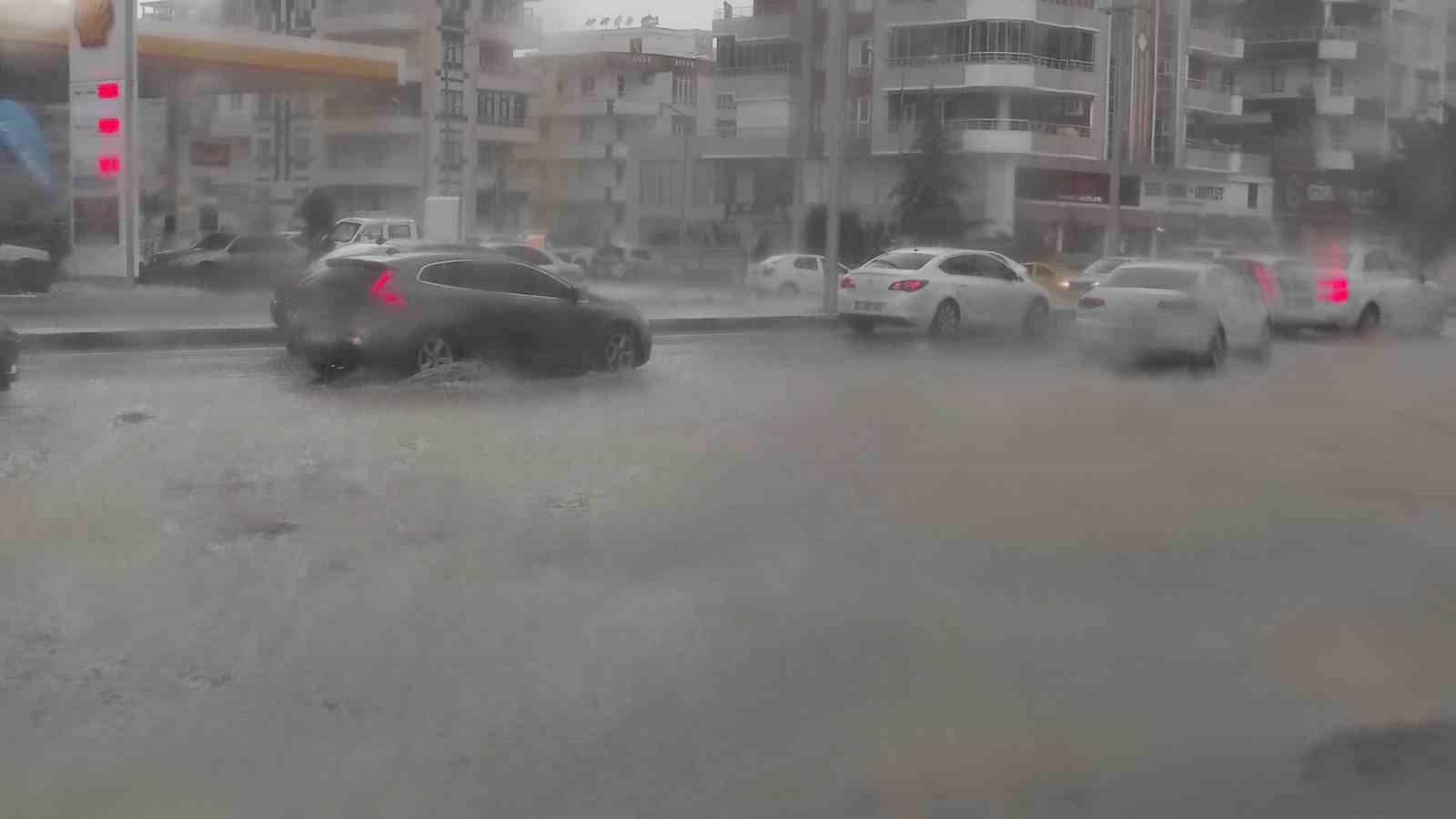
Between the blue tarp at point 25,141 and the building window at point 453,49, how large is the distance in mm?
2088

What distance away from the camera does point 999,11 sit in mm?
21781

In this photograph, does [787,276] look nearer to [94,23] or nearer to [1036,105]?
[1036,105]

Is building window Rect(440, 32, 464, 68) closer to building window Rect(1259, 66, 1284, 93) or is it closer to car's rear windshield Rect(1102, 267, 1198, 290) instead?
building window Rect(1259, 66, 1284, 93)

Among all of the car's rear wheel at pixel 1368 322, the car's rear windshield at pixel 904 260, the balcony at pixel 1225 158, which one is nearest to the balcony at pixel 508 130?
the balcony at pixel 1225 158

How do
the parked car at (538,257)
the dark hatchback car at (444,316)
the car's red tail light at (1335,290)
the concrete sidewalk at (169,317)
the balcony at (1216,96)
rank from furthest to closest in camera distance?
1. the parked car at (538,257)
2. the concrete sidewalk at (169,317)
3. the dark hatchback car at (444,316)
4. the car's red tail light at (1335,290)
5. the balcony at (1216,96)

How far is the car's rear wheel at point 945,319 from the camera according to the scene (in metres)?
16.8

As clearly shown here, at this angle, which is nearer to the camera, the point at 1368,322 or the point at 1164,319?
the point at 1164,319

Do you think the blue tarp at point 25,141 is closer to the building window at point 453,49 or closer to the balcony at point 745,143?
the building window at point 453,49

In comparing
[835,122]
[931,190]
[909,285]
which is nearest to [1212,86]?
[909,285]

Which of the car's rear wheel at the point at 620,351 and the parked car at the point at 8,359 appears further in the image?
the car's rear wheel at the point at 620,351

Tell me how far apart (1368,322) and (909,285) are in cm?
440

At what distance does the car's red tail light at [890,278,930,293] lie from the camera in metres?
16.8

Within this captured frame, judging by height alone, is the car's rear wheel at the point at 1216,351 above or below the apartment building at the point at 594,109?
below

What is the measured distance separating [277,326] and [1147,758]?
1223 centimetres
